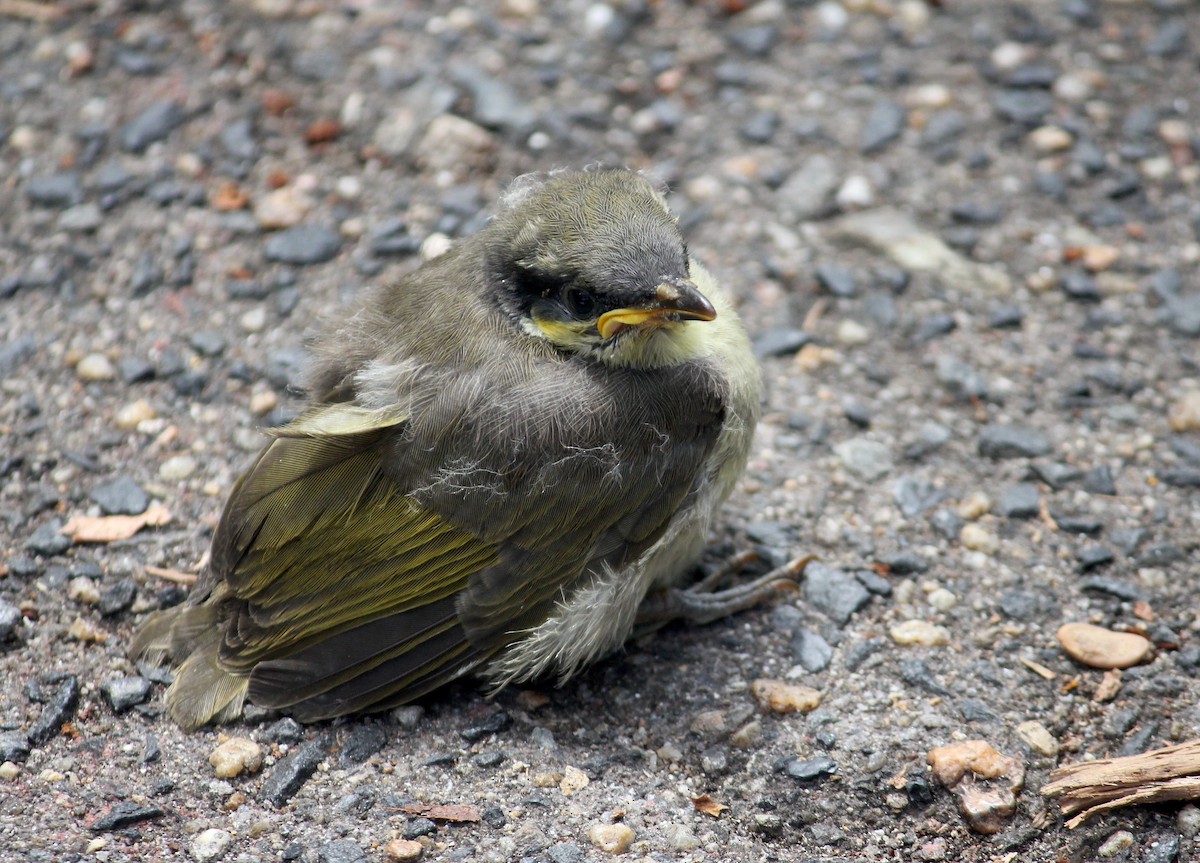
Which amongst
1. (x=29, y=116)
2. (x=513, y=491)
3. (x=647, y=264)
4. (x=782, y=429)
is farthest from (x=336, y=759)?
(x=29, y=116)

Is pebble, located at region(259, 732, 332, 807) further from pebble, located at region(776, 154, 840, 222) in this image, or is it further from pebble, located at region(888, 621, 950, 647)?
pebble, located at region(776, 154, 840, 222)

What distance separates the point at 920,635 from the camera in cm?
375

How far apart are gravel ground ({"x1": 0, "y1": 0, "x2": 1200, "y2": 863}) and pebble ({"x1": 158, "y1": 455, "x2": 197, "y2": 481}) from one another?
30mm

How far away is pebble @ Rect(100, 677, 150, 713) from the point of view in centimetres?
354

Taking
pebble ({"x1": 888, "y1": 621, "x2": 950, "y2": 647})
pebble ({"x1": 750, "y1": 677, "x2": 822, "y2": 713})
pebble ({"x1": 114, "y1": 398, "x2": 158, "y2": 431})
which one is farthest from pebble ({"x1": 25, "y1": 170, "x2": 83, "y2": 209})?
pebble ({"x1": 888, "y1": 621, "x2": 950, "y2": 647})

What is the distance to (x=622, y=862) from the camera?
3123mm

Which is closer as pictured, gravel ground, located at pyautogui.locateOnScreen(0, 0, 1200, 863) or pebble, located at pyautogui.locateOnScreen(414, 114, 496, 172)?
gravel ground, located at pyautogui.locateOnScreen(0, 0, 1200, 863)

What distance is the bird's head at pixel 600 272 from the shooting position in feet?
11.0

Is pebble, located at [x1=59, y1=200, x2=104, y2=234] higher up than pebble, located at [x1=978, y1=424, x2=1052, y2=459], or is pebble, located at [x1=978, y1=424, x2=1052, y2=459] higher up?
pebble, located at [x1=59, y1=200, x2=104, y2=234]

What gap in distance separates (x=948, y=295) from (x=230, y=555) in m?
2.91

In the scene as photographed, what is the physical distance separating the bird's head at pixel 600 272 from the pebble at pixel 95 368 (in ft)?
5.69

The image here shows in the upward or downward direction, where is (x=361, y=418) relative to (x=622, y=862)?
upward

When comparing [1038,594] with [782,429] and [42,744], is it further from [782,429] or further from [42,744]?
[42,744]

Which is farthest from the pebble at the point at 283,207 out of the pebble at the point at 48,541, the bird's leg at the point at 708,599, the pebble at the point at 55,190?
the bird's leg at the point at 708,599
